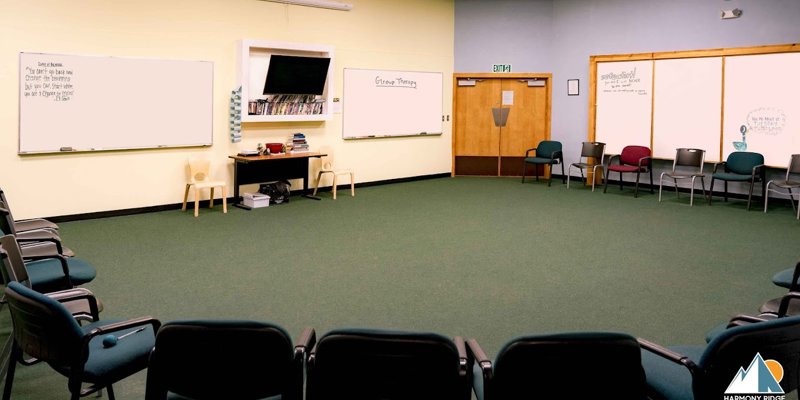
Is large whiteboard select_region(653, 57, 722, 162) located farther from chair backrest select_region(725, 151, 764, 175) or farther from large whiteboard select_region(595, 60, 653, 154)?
chair backrest select_region(725, 151, 764, 175)

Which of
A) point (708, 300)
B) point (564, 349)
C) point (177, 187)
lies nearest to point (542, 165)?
point (177, 187)

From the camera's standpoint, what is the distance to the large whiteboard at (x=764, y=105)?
9.05 metres

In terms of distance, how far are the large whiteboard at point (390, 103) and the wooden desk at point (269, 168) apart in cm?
114

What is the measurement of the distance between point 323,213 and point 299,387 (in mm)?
6278

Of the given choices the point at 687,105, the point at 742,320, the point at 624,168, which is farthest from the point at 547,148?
the point at 742,320

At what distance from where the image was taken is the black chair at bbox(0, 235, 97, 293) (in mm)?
3281

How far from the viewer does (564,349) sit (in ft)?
7.21

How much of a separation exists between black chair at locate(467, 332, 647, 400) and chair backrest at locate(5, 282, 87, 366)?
→ 154 cm

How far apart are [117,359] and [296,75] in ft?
23.8

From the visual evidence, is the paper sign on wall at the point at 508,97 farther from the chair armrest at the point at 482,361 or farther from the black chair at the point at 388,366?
the black chair at the point at 388,366

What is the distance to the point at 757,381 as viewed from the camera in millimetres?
2402

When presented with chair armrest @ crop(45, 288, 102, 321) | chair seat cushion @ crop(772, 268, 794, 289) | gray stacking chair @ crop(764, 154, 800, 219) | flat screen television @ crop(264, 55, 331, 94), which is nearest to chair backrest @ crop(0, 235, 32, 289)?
chair armrest @ crop(45, 288, 102, 321)

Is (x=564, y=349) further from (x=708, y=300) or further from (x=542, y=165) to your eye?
(x=542, y=165)

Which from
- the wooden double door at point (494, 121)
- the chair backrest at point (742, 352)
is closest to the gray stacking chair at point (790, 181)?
the wooden double door at point (494, 121)
